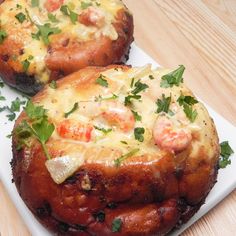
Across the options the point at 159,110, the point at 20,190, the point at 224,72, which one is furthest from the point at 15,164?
the point at 224,72

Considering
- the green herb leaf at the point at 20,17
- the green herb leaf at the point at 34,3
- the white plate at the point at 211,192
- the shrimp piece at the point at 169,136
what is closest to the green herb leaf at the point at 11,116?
the white plate at the point at 211,192

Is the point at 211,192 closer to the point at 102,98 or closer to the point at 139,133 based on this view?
the point at 139,133

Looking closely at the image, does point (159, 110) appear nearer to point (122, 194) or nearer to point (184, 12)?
point (122, 194)

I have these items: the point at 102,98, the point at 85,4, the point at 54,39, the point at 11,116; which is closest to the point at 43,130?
the point at 102,98

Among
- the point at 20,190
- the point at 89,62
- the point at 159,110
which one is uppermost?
the point at 159,110

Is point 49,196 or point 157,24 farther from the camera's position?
point 157,24

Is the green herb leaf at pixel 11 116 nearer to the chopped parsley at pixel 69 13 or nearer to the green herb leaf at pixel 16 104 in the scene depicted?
the green herb leaf at pixel 16 104
